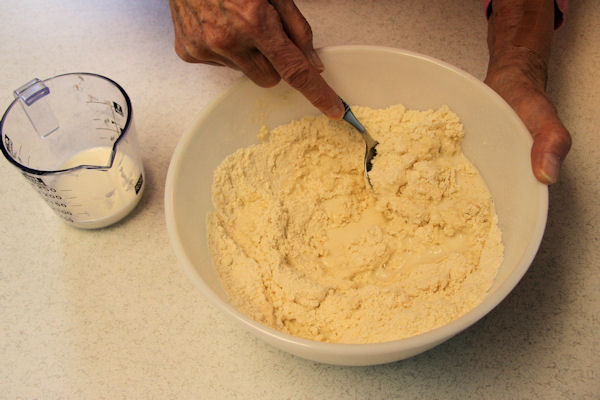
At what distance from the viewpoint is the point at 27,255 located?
36.8 inches

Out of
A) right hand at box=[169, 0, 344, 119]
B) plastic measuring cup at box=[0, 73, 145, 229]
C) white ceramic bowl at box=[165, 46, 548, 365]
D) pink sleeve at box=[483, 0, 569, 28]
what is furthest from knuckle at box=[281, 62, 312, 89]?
pink sleeve at box=[483, 0, 569, 28]

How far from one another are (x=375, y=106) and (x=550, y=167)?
0.37 metres

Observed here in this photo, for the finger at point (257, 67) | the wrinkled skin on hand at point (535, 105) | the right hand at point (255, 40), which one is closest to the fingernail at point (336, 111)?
the right hand at point (255, 40)

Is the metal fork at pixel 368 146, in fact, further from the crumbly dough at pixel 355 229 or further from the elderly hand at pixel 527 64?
the elderly hand at pixel 527 64

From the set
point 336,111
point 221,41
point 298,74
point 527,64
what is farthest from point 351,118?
point 527,64

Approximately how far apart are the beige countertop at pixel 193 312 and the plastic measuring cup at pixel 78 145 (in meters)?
0.08

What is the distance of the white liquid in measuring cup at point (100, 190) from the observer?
86 cm

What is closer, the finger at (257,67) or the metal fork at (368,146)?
the finger at (257,67)

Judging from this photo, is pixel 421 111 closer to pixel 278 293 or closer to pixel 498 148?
pixel 498 148

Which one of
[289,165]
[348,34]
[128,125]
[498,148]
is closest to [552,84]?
[498,148]

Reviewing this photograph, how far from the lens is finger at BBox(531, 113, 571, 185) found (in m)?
0.73

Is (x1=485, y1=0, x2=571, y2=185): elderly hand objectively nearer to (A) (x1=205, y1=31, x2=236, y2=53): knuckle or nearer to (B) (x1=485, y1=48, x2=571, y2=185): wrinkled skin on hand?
(B) (x1=485, y1=48, x2=571, y2=185): wrinkled skin on hand

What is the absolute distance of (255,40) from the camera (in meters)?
0.77

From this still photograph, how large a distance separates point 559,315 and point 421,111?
0.46m
